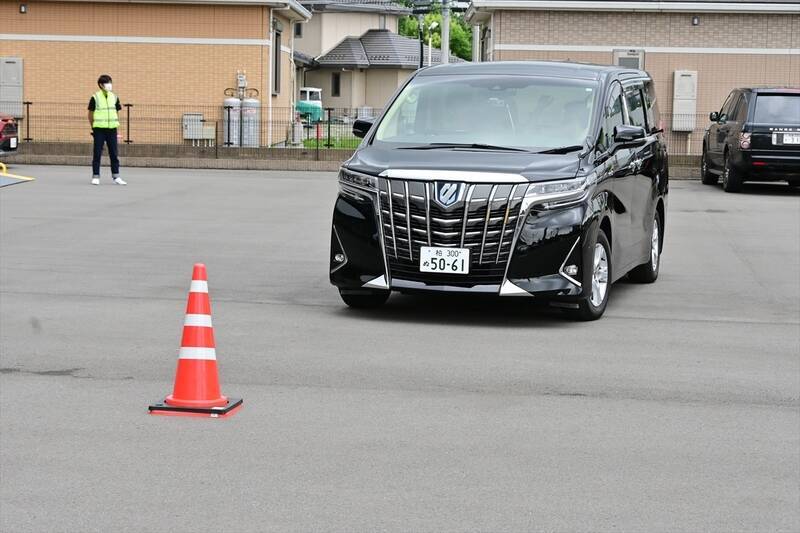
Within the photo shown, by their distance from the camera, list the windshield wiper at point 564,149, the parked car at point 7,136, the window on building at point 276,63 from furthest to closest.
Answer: the window on building at point 276,63 < the parked car at point 7,136 < the windshield wiper at point 564,149

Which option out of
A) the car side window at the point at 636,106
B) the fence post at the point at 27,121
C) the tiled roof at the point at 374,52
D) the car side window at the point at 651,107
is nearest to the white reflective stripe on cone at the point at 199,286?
the car side window at the point at 636,106

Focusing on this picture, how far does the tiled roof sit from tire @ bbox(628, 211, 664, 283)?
62779 millimetres

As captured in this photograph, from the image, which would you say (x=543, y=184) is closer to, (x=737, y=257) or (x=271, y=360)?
(x=271, y=360)

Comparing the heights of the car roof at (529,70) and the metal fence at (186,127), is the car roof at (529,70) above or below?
above

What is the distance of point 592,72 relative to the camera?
37.3 ft

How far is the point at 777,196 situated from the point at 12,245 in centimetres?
1393

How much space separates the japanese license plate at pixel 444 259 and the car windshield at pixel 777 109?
14477 mm

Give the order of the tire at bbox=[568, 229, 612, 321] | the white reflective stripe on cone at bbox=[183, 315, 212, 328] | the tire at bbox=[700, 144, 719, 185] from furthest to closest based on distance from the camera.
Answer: the tire at bbox=[700, 144, 719, 185] → the tire at bbox=[568, 229, 612, 321] → the white reflective stripe on cone at bbox=[183, 315, 212, 328]

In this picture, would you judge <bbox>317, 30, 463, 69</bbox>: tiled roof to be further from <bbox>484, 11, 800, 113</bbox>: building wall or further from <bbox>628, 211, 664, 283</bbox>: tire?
<bbox>628, 211, 664, 283</bbox>: tire

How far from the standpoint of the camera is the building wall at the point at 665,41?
36.1 m

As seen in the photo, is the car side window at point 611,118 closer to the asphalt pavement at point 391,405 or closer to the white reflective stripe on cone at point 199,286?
the asphalt pavement at point 391,405

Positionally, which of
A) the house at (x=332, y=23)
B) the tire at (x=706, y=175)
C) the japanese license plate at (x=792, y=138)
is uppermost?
the house at (x=332, y=23)

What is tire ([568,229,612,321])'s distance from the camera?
10.2 m

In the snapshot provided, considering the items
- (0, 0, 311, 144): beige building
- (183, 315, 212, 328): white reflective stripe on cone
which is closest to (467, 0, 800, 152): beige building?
(0, 0, 311, 144): beige building
